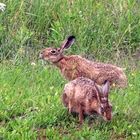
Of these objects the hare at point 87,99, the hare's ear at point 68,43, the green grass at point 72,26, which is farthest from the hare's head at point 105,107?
the green grass at point 72,26

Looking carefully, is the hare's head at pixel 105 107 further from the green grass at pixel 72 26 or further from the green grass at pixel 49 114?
the green grass at pixel 72 26

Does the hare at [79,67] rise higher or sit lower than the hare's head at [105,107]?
higher

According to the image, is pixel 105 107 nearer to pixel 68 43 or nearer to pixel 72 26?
pixel 68 43

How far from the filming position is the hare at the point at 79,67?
9.32 metres

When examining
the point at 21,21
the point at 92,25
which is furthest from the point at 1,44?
the point at 92,25

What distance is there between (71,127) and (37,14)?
3.92m

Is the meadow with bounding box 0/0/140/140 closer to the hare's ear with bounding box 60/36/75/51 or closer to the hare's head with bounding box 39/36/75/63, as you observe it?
the hare's head with bounding box 39/36/75/63

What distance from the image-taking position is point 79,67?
948cm

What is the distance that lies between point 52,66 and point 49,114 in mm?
2418

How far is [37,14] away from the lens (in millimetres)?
10844

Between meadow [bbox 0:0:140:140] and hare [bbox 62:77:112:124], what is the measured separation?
0.15m

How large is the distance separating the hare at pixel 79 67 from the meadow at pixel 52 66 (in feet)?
0.48

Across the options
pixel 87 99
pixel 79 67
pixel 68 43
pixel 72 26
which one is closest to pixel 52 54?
pixel 68 43

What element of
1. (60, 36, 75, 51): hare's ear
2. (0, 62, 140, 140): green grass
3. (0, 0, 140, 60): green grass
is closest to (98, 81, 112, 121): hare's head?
(0, 62, 140, 140): green grass
